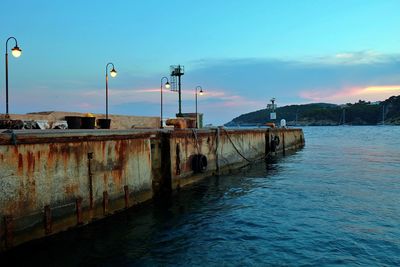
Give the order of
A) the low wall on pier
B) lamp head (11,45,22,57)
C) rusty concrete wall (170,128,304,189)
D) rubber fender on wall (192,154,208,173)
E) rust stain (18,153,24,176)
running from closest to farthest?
1. the low wall on pier
2. rust stain (18,153,24,176)
3. lamp head (11,45,22,57)
4. rusty concrete wall (170,128,304,189)
5. rubber fender on wall (192,154,208,173)

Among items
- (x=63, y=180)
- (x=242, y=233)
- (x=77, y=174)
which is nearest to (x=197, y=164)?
(x=242, y=233)

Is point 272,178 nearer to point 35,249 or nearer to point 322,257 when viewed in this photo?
point 322,257

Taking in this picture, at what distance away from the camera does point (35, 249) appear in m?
9.09

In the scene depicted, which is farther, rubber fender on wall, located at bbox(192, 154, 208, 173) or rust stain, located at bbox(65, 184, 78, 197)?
rubber fender on wall, located at bbox(192, 154, 208, 173)

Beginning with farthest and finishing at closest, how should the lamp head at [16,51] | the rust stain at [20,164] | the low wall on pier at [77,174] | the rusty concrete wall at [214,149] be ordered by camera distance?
the rusty concrete wall at [214,149], the lamp head at [16,51], the rust stain at [20,164], the low wall on pier at [77,174]

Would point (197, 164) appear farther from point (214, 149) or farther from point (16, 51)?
point (16, 51)

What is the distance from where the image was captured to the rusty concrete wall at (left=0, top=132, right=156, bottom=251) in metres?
9.02

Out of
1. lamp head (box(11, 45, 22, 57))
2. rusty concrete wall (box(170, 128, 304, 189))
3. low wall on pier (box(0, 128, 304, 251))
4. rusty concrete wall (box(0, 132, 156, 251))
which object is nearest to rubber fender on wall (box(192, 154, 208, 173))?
rusty concrete wall (box(170, 128, 304, 189))

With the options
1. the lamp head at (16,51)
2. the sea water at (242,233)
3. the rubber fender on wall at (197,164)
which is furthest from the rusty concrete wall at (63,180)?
the lamp head at (16,51)

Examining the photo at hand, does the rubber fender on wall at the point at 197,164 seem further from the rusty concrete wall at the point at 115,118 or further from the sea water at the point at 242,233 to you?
the rusty concrete wall at the point at 115,118

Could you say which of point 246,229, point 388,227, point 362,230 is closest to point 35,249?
point 246,229

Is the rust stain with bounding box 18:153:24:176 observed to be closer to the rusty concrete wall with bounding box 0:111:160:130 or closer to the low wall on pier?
the low wall on pier

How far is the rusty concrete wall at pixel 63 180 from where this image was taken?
902 centimetres

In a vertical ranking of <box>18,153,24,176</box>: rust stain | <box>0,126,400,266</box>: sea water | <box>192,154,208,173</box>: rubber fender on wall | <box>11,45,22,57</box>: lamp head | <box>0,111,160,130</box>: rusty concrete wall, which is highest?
<box>11,45,22,57</box>: lamp head
